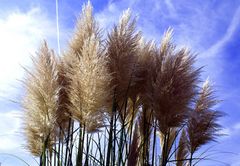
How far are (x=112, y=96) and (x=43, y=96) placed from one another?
0.58 m

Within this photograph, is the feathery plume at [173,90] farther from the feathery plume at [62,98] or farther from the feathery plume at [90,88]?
the feathery plume at [62,98]

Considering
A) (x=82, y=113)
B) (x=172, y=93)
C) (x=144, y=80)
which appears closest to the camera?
(x=82, y=113)

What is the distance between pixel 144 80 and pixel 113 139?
25.5 inches

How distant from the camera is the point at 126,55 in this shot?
4141 millimetres

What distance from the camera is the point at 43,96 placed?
12.6 ft

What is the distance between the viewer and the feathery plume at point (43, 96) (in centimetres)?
382

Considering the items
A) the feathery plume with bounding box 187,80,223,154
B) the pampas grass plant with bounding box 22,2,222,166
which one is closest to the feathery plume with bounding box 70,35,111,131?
the pampas grass plant with bounding box 22,2,222,166

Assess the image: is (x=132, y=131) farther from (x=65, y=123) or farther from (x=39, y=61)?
(x=39, y=61)

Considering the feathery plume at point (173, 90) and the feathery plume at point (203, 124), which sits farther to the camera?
the feathery plume at point (203, 124)

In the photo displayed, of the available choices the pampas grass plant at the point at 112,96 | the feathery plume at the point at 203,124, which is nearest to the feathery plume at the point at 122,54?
the pampas grass plant at the point at 112,96

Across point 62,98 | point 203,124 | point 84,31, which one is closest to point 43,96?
point 62,98

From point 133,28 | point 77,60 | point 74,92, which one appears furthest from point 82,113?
point 133,28

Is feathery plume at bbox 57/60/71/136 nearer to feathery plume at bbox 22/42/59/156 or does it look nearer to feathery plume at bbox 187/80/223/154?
feathery plume at bbox 22/42/59/156

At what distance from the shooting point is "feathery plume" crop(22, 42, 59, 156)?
3820 mm
